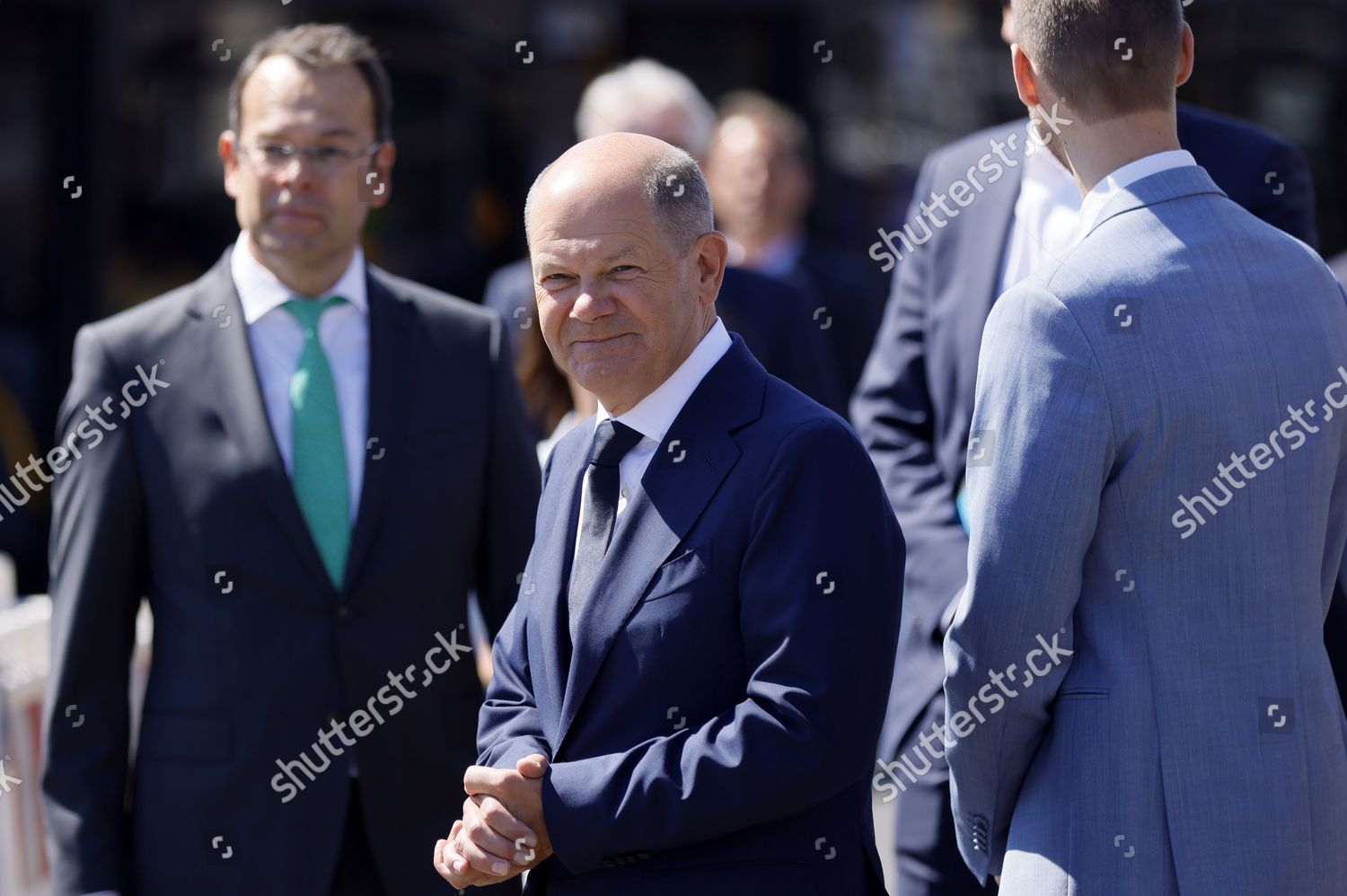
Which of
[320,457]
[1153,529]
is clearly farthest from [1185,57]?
[320,457]

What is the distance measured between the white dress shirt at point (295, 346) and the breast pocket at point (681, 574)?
1.03 m

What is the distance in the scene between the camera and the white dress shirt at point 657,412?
90.8 inches

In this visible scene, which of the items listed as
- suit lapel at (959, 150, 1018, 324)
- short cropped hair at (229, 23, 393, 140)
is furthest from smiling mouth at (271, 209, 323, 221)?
suit lapel at (959, 150, 1018, 324)

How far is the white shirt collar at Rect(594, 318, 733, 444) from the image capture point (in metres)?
2.30

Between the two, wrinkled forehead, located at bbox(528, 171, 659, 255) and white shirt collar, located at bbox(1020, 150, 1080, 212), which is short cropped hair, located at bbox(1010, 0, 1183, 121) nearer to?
wrinkled forehead, located at bbox(528, 171, 659, 255)

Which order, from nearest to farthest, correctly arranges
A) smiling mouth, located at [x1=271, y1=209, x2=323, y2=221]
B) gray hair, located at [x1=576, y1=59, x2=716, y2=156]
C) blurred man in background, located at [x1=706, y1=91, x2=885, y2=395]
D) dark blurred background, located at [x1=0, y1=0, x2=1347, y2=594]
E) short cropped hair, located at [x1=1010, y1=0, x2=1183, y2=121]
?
short cropped hair, located at [x1=1010, y1=0, x2=1183, y2=121] < smiling mouth, located at [x1=271, y1=209, x2=323, y2=221] < gray hair, located at [x1=576, y1=59, x2=716, y2=156] < blurred man in background, located at [x1=706, y1=91, x2=885, y2=395] < dark blurred background, located at [x1=0, y1=0, x2=1347, y2=594]

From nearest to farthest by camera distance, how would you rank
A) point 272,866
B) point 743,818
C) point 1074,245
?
point 743,818, point 1074,245, point 272,866

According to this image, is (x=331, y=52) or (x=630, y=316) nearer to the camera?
(x=630, y=316)

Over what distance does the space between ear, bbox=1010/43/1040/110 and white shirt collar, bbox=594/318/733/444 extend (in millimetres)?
566

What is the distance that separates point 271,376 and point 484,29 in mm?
6211

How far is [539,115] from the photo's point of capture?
9.27 meters

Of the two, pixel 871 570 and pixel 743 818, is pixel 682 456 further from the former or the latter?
pixel 743 818

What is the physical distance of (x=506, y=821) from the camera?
219 cm

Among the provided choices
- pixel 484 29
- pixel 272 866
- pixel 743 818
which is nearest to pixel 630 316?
pixel 743 818
